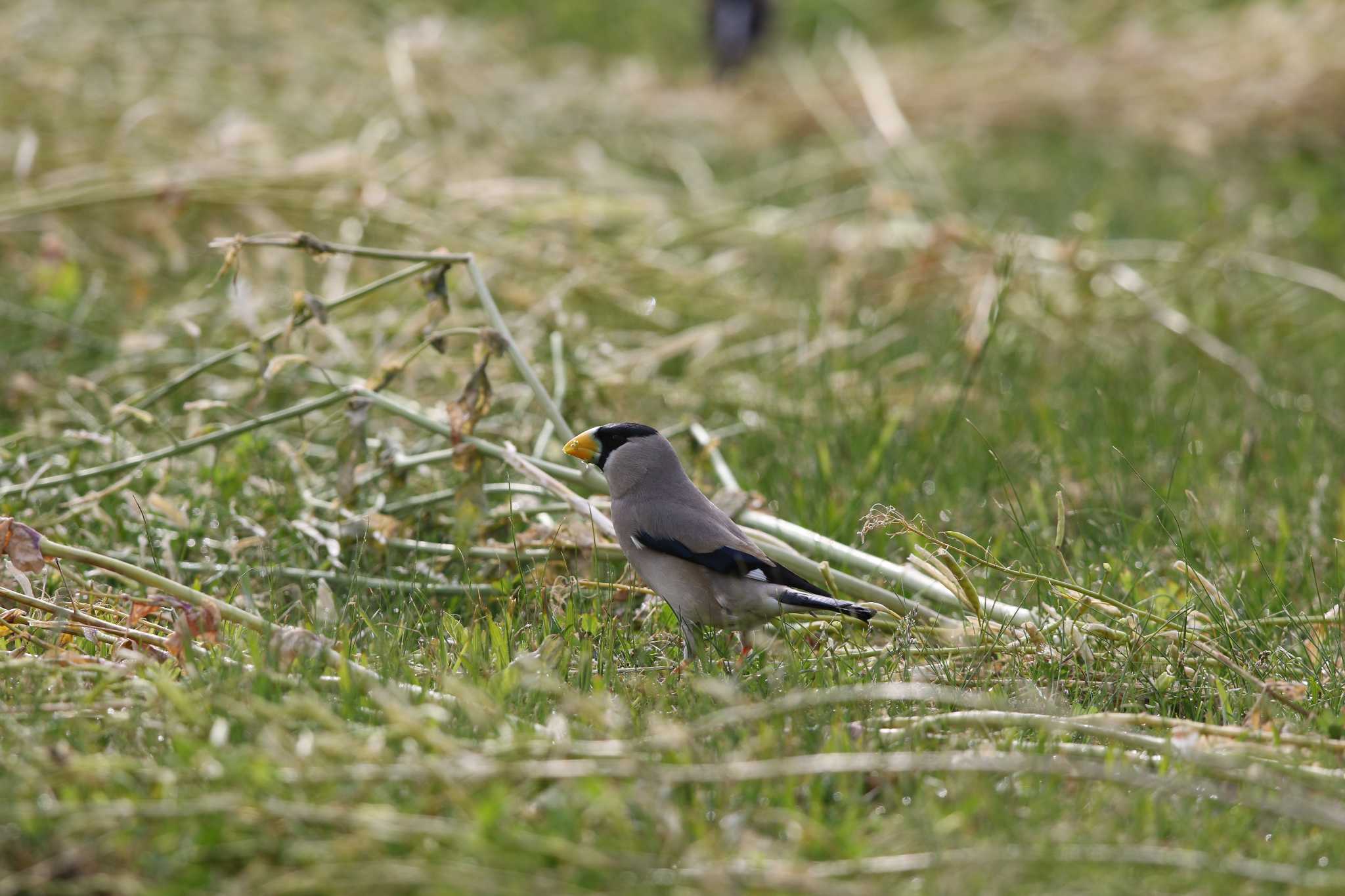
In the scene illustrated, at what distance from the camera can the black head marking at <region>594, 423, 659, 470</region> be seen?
292 cm

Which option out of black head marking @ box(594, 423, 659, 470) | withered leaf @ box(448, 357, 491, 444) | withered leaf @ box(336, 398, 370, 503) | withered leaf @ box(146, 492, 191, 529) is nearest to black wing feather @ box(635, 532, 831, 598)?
black head marking @ box(594, 423, 659, 470)

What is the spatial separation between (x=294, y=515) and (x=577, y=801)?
5.51 feet

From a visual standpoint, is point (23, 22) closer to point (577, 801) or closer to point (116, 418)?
point (116, 418)

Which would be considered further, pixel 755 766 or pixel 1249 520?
pixel 1249 520

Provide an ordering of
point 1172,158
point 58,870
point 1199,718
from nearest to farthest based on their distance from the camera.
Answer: point 58,870 < point 1199,718 < point 1172,158

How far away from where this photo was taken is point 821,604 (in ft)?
8.24

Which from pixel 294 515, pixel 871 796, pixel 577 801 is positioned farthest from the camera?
pixel 294 515

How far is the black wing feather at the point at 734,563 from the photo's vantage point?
2572 mm

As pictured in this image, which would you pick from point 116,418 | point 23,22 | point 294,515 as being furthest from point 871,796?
point 23,22

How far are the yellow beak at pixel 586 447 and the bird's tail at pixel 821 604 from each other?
0.61m

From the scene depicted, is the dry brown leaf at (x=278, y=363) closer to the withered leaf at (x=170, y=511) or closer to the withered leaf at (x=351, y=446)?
the withered leaf at (x=351, y=446)

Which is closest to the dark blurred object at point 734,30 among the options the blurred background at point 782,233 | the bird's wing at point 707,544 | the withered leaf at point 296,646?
the blurred background at point 782,233

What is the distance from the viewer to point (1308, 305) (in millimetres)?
5945

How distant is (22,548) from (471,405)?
100 centimetres
